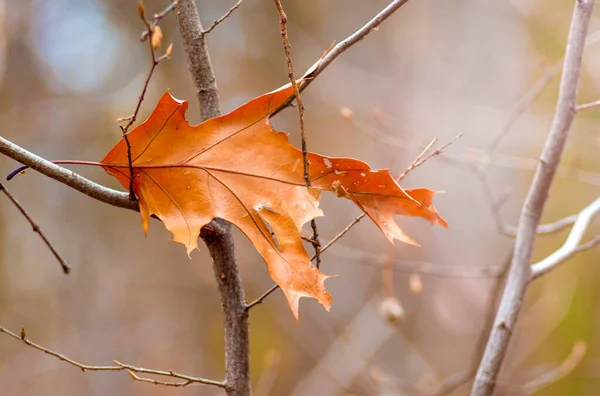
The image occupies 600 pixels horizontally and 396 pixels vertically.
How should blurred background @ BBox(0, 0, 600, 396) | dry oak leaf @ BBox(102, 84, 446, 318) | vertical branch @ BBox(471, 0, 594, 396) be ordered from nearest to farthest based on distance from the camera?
dry oak leaf @ BBox(102, 84, 446, 318), vertical branch @ BBox(471, 0, 594, 396), blurred background @ BBox(0, 0, 600, 396)

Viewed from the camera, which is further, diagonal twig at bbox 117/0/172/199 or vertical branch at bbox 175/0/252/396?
vertical branch at bbox 175/0/252/396

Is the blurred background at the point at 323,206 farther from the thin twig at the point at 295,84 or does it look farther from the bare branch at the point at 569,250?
the thin twig at the point at 295,84

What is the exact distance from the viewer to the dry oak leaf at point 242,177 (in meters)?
0.41

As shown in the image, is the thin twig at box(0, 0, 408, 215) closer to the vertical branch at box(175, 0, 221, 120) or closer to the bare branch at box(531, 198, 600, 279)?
the vertical branch at box(175, 0, 221, 120)

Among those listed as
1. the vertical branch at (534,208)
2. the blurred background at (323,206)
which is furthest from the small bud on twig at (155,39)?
the blurred background at (323,206)

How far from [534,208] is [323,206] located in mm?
928

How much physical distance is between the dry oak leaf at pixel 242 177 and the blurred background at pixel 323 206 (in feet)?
3.35

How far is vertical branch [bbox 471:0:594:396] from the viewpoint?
2.02 feet

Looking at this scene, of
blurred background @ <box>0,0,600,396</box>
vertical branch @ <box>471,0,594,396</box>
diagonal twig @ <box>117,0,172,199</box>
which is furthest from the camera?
blurred background @ <box>0,0,600,396</box>

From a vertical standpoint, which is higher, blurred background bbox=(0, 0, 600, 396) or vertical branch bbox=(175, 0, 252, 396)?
blurred background bbox=(0, 0, 600, 396)

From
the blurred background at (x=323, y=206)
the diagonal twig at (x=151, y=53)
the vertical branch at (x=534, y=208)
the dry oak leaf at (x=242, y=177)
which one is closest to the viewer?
the diagonal twig at (x=151, y=53)

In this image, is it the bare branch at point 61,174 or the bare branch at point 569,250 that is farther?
the bare branch at point 569,250

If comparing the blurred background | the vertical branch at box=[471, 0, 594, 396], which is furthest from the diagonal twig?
the blurred background

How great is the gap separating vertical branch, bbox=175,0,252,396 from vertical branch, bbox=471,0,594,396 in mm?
296
